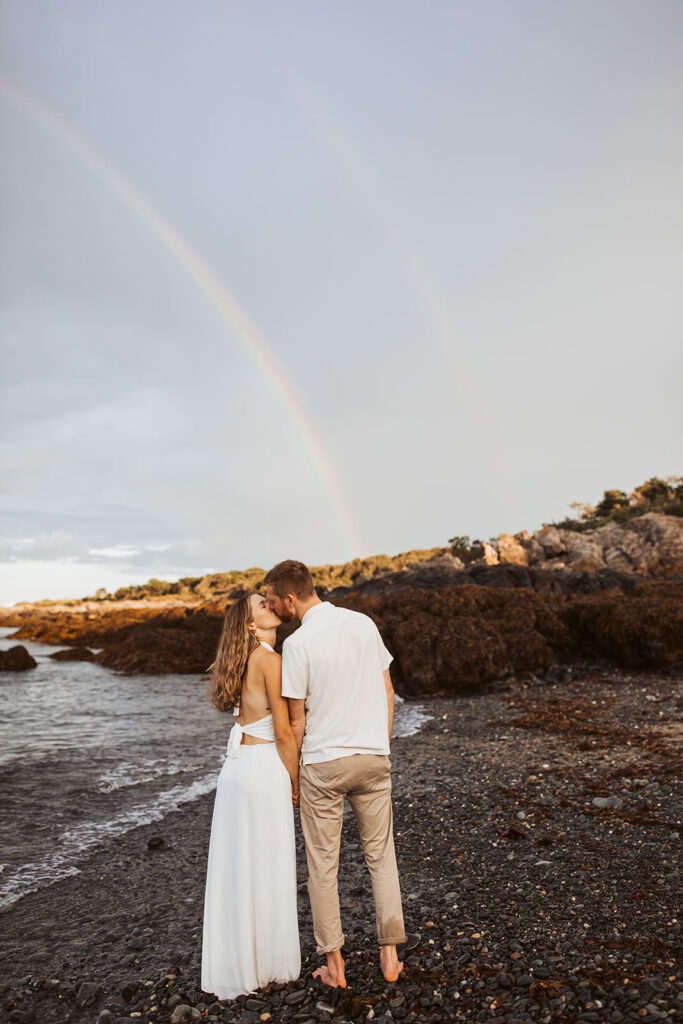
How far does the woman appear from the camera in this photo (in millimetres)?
4754

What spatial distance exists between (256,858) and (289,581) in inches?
82.3

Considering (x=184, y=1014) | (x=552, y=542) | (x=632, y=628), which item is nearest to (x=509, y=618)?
(x=632, y=628)

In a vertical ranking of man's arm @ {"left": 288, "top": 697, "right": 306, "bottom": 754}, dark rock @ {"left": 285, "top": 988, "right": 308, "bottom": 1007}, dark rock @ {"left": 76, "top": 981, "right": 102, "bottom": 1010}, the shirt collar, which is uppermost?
the shirt collar

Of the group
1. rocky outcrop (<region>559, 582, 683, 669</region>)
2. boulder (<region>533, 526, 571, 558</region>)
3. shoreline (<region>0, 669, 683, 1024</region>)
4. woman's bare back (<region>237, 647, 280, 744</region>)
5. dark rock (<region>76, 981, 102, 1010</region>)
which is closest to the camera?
shoreline (<region>0, 669, 683, 1024</region>)

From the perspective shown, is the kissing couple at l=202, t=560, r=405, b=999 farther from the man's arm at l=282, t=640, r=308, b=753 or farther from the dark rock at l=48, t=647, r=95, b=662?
the dark rock at l=48, t=647, r=95, b=662

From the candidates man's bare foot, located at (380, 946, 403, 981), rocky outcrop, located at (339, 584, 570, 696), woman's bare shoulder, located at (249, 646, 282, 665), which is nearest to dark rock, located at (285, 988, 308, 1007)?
man's bare foot, located at (380, 946, 403, 981)

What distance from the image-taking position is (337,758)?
4645mm

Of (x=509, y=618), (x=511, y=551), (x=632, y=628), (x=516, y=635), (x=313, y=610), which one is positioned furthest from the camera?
(x=511, y=551)

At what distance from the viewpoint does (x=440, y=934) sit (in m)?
5.46

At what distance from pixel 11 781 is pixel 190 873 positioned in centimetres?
726

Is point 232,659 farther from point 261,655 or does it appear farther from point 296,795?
point 296,795

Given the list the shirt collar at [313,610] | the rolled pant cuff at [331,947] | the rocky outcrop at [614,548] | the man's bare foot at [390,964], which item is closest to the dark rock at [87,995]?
the rolled pant cuff at [331,947]

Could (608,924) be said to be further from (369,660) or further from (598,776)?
(598,776)

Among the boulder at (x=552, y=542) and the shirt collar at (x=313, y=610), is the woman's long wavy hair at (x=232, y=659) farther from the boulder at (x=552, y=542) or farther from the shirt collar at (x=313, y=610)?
the boulder at (x=552, y=542)
